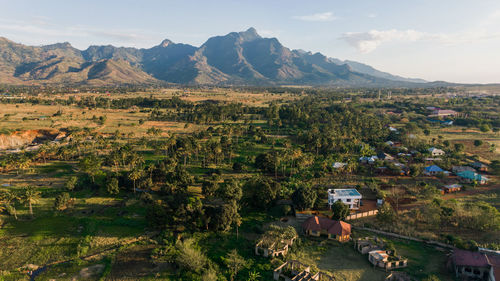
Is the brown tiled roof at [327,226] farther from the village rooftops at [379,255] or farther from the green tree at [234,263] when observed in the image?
the green tree at [234,263]

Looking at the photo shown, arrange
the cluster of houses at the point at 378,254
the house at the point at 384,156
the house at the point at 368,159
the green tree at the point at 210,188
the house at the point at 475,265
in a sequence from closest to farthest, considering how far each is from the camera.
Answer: the house at the point at 475,265 → the cluster of houses at the point at 378,254 → the green tree at the point at 210,188 → the house at the point at 368,159 → the house at the point at 384,156

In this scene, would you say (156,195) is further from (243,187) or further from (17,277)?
(17,277)

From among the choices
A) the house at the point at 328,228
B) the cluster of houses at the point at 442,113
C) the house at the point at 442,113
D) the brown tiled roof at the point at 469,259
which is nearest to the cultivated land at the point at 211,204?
the house at the point at 328,228

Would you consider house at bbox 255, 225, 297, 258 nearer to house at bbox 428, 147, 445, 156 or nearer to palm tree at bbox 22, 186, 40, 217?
palm tree at bbox 22, 186, 40, 217

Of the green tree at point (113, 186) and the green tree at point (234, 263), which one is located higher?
the green tree at point (113, 186)

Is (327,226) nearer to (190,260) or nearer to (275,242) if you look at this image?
(275,242)

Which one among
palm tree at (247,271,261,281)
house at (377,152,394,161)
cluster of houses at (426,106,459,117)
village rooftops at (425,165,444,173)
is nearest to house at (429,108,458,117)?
cluster of houses at (426,106,459,117)
